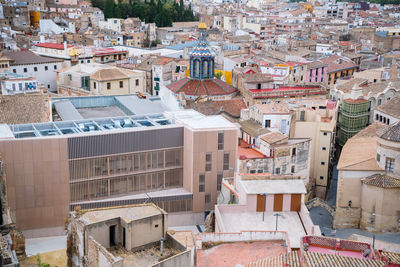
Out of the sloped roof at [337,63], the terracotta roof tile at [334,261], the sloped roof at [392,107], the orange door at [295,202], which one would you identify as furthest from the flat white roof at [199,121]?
the sloped roof at [337,63]

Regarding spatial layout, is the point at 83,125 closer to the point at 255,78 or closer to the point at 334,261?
the point at 334,261

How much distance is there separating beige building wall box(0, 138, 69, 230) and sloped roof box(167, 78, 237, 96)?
26.6 meters

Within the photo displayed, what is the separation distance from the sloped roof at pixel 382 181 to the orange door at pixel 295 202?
7.40 metres

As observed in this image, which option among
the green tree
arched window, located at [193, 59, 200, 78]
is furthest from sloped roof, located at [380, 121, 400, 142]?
the green tree

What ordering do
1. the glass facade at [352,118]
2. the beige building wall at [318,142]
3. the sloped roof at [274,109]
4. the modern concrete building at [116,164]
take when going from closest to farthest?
1. the modern concrete building at [116,164]
2. the sloped roof at [274,109]
3. the beige building wall at [318,142]
4. the glass facade at [352,118]

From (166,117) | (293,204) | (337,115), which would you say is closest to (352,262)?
(293,204)

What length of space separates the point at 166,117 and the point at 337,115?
22921 millimetres

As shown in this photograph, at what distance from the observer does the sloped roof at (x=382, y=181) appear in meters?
36.3

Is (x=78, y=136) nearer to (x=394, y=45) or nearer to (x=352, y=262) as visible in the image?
(x=352, y=262)

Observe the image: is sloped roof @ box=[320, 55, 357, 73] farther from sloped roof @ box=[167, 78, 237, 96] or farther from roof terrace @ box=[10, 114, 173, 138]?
roof terrace @ box=[10, 114, 173, 138]

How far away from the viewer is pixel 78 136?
34281mm

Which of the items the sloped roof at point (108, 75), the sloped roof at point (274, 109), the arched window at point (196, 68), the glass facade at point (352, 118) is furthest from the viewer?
the arched window at point (196, 68)

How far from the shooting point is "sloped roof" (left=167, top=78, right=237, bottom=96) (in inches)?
2327

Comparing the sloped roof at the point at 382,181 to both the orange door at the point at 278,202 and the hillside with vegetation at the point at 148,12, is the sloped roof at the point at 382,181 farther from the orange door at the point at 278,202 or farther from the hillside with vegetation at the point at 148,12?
the hillside with vegetation at the point at 148,12
